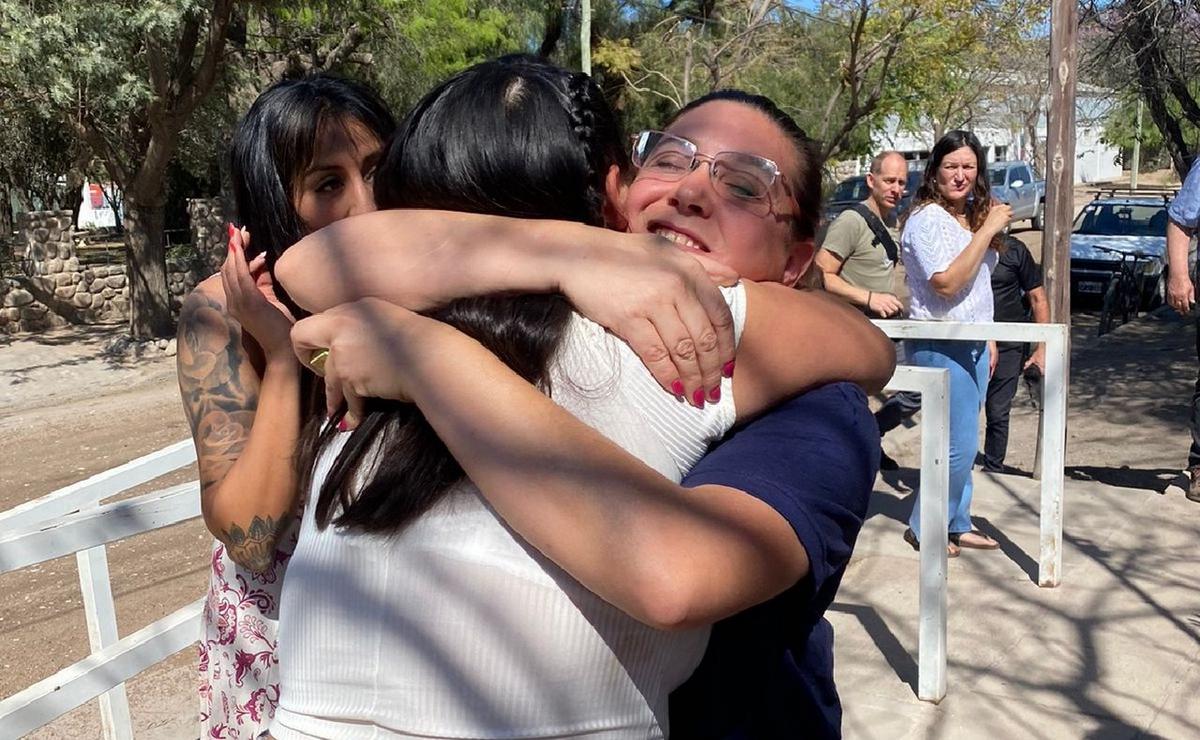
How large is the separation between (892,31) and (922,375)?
14.3 metres

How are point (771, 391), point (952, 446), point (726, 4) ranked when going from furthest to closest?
1. point (726, 4)
2. point (952, 446)
3. point (771, 391)

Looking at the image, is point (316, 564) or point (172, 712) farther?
point (172, 712)

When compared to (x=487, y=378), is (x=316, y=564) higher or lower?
lower

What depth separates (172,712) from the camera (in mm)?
3842

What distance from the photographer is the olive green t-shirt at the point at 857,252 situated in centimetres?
614

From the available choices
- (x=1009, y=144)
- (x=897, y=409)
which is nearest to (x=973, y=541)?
(x=897, y=409)

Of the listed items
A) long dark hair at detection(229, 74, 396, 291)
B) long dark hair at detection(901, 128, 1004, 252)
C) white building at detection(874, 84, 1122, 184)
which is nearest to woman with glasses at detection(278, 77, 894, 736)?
long dark hair at detection(229, 74, 396, 291)

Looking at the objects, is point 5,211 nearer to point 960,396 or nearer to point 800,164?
point 960,396

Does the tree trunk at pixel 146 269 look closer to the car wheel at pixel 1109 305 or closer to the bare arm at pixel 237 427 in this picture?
the car wheel at pixel 1109 305

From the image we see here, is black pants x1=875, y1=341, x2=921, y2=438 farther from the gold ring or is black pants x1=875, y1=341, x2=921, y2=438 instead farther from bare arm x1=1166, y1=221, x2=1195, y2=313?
the gold ring

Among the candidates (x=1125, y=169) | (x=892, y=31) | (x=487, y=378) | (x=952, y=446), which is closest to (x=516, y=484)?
(x=487, y=378)

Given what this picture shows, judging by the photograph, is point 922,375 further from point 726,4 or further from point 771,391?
point 726,4

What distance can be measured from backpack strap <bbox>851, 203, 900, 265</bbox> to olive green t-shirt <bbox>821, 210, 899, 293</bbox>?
2cm

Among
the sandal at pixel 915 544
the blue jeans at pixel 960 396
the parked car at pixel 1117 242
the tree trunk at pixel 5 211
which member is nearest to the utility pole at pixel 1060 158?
the sandal at pixel 915 544
